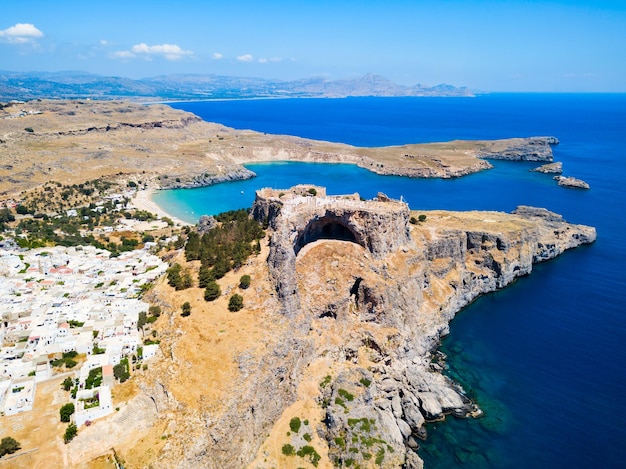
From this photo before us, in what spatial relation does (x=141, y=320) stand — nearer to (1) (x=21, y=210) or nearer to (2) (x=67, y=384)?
(2) (x=67, y=384)

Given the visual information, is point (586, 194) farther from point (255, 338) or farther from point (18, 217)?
point (18, 217)

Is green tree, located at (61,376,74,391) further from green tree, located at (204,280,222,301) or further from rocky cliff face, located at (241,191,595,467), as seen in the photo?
rocky cliff face, located at (241,191,595,467)

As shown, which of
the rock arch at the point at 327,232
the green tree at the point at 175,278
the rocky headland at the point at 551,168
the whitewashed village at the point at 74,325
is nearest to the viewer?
the whitewashed village at the point at 74,325

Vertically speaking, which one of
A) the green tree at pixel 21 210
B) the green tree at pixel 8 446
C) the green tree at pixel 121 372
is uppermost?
the green tree at pixel 121 372

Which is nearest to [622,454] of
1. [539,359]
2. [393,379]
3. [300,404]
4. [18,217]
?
[539,359]

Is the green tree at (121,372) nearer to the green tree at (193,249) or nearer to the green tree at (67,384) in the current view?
the green tree at (67,384)

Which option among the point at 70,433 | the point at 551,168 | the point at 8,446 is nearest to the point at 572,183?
the point at 551,168

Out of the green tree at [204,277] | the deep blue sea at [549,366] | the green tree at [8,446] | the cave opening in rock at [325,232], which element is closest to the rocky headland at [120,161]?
the deep blue sea at [549,366]
